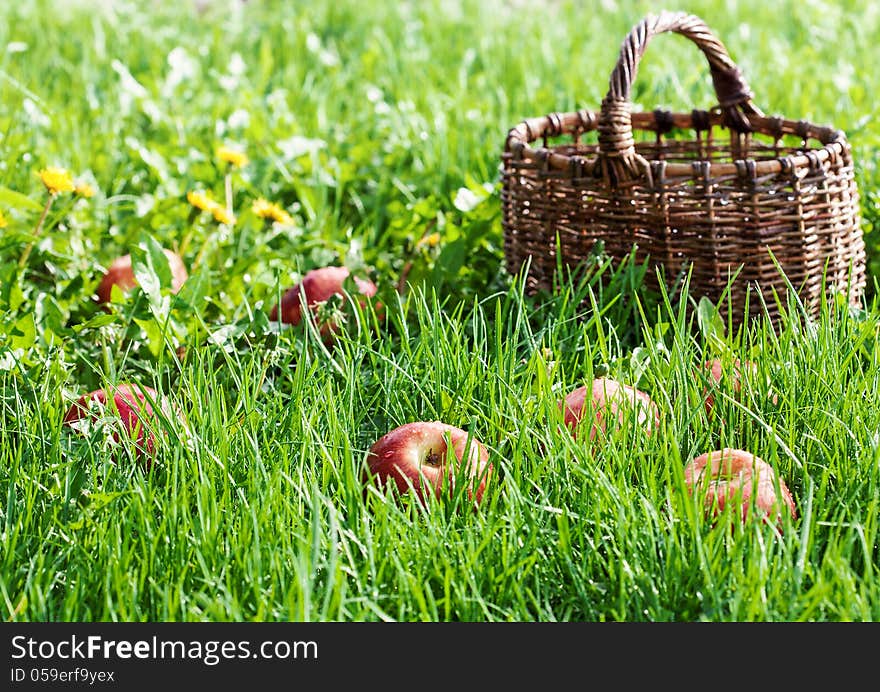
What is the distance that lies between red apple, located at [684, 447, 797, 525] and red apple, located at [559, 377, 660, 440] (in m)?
0.13

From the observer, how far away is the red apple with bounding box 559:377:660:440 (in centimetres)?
173

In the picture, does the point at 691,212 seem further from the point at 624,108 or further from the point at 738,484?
the point at 738,484

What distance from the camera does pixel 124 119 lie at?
3607 mm

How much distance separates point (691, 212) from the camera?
223cm

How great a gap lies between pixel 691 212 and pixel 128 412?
115 cm

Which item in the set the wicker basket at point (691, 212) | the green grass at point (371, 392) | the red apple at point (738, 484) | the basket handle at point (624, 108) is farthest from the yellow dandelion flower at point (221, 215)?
the red apple at point (738, 484)

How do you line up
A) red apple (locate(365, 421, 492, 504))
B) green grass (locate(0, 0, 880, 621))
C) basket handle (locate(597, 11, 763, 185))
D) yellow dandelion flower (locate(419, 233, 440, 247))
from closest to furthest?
green grass (locate(0, 0, 880, 621)), red apple (locate(365, 421, 492, 504)), basket handle (locate(597, 11, 763, 185)), yellow dandelion flower (locate(419, 233, 440, 247))

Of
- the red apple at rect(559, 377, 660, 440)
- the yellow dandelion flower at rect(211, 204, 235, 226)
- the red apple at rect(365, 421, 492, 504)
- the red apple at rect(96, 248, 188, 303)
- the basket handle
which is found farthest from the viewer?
the yellow dandelion flower at rect(211, 204, 235, 226)

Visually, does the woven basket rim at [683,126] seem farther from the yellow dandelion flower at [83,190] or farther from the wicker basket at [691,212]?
the yellow dandelion flower at [83,190]

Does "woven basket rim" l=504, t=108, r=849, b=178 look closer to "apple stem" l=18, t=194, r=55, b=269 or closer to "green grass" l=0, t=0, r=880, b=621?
"green grass" l=0, t=0, r=880, b=621

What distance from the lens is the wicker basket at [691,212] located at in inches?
87.1

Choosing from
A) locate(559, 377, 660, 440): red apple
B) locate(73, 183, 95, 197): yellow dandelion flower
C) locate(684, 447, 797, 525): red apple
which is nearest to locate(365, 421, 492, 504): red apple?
locate(559, 377, 660, 440): red apple

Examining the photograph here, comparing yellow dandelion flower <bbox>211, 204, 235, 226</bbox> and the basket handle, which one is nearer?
the basket handle

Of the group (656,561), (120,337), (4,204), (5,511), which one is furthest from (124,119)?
(656,561)
